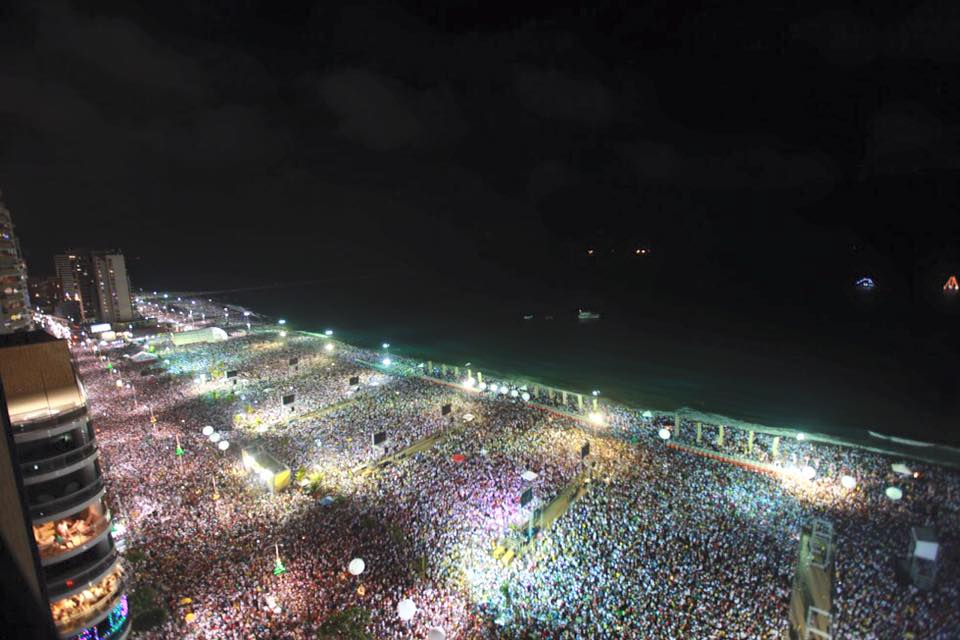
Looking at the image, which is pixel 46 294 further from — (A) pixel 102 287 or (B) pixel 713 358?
(B) pixel 713 358

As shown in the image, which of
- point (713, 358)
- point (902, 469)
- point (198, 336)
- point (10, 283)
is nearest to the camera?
point (902, 469)

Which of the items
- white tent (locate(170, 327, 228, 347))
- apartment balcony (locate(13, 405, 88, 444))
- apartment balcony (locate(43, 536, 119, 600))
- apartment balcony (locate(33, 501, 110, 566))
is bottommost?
white tent (locate(170, 327, 228, 347))

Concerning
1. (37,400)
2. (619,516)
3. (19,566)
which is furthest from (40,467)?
(619,516)

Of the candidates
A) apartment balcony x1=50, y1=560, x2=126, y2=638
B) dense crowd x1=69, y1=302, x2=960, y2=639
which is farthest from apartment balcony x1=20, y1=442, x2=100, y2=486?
dense crowd x1=69, y1=302, x2=960, y2=639

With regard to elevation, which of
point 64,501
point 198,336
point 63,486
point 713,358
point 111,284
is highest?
point 63,486

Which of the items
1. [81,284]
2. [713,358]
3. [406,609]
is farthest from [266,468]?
[81,284]

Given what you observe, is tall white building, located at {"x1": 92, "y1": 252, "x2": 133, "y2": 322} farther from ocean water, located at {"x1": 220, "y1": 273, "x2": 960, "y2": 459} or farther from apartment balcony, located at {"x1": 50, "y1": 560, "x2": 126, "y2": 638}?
apartment balcony, located at {"x1": 50, "y1": 560, "x2": 126, "y2": 638}

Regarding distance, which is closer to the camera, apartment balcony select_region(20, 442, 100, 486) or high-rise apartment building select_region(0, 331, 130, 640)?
apartment balcony select_region(20, 442, 100, 486)
